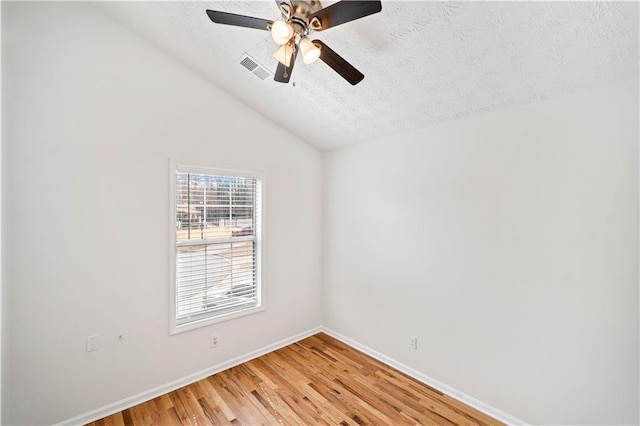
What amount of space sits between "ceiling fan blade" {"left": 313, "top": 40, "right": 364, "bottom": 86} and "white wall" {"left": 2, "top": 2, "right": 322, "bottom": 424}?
1605 millimetres

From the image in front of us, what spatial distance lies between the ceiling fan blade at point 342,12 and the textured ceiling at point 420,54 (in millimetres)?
391

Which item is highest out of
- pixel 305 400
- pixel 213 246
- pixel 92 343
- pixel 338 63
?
pixel 338 63

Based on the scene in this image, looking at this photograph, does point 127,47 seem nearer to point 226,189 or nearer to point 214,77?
point 214,77

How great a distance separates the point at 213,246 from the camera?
2865 mm

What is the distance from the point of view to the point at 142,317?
2.38 meters

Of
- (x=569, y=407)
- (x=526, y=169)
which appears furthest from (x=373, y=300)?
(x=526, y=169)

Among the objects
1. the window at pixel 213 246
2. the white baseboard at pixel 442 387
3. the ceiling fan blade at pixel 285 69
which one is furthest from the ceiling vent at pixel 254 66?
the white baseboard at pixel 442 387

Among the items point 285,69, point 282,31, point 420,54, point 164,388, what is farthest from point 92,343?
point 420,54

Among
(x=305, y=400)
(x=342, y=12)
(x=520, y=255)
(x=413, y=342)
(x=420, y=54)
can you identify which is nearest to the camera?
(x=342, y=12)

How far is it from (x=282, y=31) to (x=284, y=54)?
0.18m

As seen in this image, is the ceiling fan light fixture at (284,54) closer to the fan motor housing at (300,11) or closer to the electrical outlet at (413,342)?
the fan motor housing at (300,11)

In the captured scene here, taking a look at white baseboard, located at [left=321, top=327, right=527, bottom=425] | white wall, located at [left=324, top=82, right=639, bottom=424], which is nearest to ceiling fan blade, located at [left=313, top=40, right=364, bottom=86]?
white wall, located at [left=324, top=82, right=639, bottom=424]

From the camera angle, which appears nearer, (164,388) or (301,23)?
(301,23)

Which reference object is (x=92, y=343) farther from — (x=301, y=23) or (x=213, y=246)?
(x=301, y=23)
